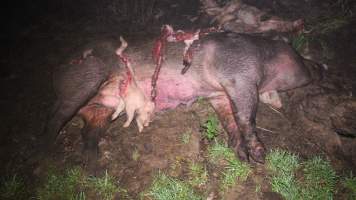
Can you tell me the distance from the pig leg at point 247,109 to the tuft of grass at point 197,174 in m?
0.67

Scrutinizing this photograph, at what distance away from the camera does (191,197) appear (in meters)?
3.67

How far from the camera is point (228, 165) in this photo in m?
4.07

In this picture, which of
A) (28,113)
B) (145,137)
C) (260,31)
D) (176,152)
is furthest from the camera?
(260,31)

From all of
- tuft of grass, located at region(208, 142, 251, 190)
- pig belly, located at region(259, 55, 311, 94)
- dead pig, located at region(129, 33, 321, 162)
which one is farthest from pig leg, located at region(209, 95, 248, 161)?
pig belly, located at region(259, 55, 311, 94)

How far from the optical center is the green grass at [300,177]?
360 cm

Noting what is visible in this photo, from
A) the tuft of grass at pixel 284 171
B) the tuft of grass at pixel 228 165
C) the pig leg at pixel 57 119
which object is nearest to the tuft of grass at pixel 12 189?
the pig leg at pixel 57 119

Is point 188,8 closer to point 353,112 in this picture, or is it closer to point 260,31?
point 260,31

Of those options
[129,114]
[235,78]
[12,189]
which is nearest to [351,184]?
[235,78]

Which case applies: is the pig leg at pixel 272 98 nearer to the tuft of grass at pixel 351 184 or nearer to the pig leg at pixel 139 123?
the tuft of grass at pixel 351 184

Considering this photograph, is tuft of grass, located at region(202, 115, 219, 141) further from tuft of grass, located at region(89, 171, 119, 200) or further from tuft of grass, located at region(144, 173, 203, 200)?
tuft of grass, located at region(89, 171, 119, 200)

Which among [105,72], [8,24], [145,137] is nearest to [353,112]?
[145,137]

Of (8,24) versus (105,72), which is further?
(8,24)

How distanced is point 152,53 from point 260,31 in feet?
8.53

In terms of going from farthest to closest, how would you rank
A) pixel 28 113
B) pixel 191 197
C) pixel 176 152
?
pixel 28 113
pixel 176 152
pixel 191 197
